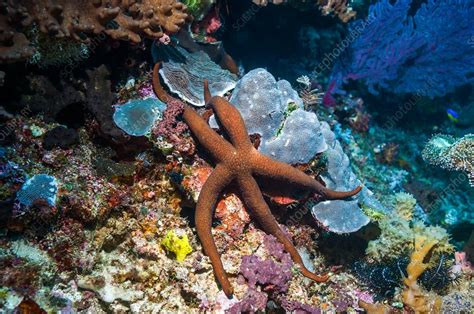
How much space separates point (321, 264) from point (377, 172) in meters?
2.98

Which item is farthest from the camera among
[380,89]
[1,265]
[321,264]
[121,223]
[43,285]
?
[380,89]

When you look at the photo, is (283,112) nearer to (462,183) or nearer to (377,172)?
(377,172)

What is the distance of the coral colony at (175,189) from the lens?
332cm

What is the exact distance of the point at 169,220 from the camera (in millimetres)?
3887

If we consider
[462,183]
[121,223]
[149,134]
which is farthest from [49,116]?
[462,183]

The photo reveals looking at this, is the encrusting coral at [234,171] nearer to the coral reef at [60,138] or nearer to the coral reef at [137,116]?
the coral reef at [137,116]

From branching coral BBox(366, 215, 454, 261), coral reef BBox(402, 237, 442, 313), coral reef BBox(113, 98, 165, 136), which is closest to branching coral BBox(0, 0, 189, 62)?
coral reef BBox(113, 98, 165, 136)

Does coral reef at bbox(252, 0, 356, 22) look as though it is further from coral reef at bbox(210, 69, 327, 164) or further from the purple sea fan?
coral reef at bbox(210, 69, 327, 164)

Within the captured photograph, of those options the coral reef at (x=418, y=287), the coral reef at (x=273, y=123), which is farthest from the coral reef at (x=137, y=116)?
the coral reef at (x=418, y=287)

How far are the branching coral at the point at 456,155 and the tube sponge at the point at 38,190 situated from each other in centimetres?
634

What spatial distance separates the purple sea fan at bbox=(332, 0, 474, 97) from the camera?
7258 mm

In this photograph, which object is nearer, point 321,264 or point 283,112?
point 283,112

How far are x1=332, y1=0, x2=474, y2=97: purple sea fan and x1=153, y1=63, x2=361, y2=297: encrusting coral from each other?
13.4ft

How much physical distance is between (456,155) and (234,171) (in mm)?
4501
